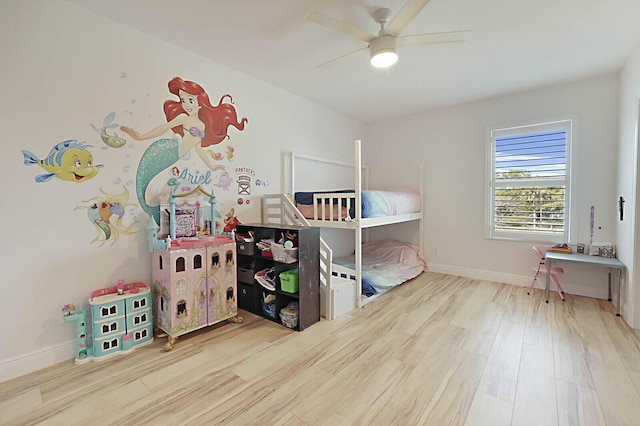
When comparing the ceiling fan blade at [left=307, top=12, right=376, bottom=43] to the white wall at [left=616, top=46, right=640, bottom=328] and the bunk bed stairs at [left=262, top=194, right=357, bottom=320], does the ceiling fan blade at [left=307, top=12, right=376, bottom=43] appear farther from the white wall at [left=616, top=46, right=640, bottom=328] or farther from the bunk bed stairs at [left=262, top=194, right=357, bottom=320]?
the white wall at [left=616, top=46, right=640, bottom=328]

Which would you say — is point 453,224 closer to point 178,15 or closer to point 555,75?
point 555,75

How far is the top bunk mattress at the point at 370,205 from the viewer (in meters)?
3.13

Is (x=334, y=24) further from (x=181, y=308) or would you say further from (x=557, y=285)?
(x=557, y=285)

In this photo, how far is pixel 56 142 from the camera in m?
2.00

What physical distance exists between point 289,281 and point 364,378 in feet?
3.38

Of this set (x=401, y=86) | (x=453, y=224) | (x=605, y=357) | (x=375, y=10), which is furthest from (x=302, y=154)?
(x=605, y=357)

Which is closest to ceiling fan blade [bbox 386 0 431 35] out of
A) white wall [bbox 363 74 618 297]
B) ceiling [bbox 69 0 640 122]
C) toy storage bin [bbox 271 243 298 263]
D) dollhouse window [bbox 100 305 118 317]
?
ceiling [bbox 69 0 640 122]

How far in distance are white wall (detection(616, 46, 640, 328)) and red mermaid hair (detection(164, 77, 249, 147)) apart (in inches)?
145

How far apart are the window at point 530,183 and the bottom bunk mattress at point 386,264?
1112mm

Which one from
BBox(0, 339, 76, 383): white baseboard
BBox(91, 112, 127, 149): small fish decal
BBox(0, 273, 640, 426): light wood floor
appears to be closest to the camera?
BBox(0, 273, 640, 426): light wood floor

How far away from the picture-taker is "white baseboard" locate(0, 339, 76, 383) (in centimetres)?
184

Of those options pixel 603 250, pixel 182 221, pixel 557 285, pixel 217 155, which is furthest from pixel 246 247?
pixel 603 250

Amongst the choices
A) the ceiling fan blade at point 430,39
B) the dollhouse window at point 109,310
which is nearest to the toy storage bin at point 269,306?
the dollhouse window at point 109,310

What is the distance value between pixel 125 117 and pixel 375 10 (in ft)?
6.93
